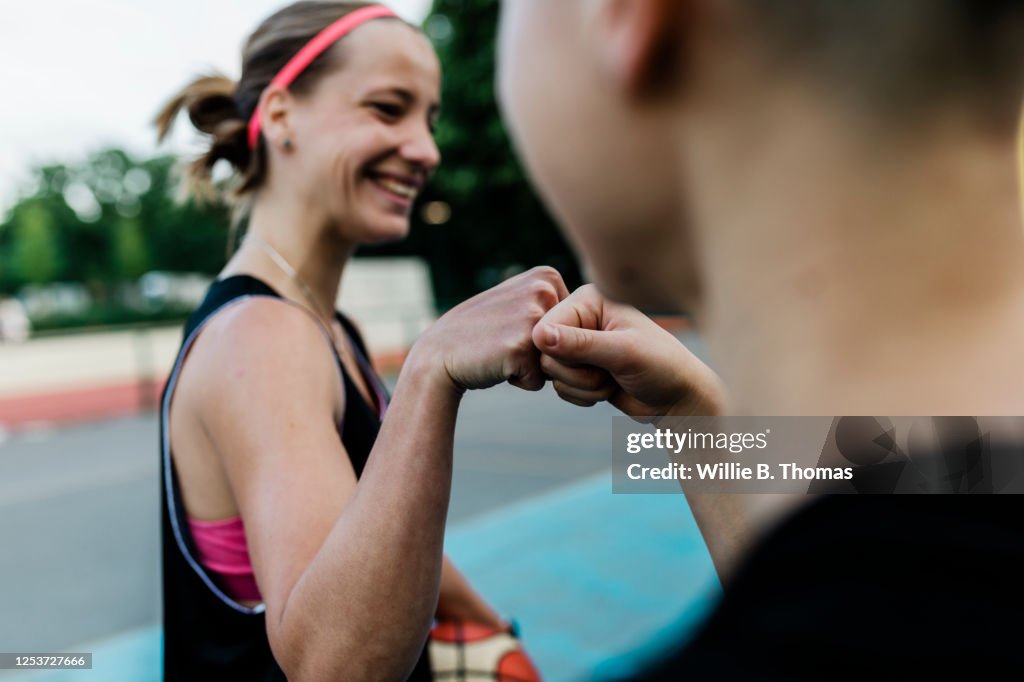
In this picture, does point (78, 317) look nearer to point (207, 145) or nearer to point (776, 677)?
point (207, 145)

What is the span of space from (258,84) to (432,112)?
0.36m

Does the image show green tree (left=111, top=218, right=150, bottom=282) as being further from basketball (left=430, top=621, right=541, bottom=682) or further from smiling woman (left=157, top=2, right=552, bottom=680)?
basketball (left=430, top=621, right=541, bottom=682)

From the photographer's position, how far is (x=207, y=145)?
1.84 meters

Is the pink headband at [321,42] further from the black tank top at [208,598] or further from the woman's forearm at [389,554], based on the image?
the woman's forearm at [389,554]

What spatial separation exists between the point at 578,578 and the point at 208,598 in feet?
10.7

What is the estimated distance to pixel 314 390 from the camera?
4.34ft

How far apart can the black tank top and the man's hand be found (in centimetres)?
52

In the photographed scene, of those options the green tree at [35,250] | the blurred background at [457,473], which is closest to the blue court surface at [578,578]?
the blurred background at [457,473]

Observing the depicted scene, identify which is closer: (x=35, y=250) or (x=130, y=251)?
(x=35, y=250)

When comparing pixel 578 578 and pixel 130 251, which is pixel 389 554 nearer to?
pixel 578 578

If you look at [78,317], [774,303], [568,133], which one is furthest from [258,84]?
[78,317]

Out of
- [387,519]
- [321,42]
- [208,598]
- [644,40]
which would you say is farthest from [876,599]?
[321,42]

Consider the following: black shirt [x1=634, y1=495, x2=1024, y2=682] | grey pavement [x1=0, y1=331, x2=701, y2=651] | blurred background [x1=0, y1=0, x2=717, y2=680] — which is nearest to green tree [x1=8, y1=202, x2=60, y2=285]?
blurred background [x1=0, y1=0, x2=717, y2=680]

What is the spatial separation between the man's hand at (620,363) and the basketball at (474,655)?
2.65 feet
